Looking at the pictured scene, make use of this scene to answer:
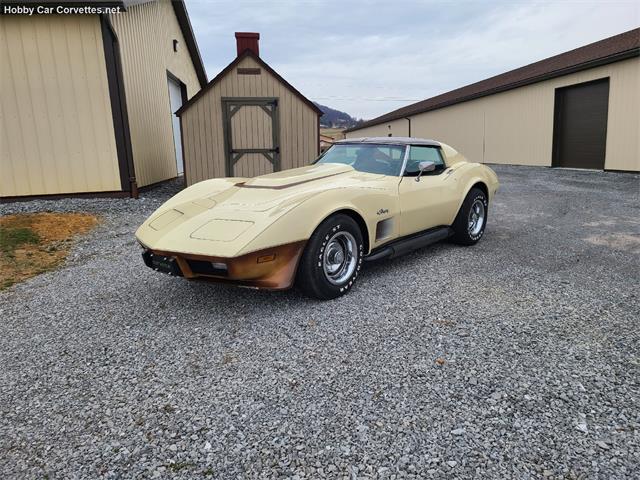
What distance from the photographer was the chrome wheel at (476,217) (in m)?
5.34

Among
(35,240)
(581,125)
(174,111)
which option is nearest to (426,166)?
(35,240)

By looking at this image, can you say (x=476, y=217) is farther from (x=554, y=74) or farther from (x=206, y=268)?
(x=554, y=74)

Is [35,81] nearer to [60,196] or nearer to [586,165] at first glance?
[60,196]

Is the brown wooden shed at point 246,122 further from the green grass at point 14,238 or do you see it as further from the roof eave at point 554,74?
the roof eave at point 554,74

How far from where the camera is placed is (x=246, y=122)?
9.94 meters

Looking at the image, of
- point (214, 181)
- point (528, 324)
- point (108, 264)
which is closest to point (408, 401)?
point (528, 324)

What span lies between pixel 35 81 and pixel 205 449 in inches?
331

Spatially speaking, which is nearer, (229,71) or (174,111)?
(229,71)

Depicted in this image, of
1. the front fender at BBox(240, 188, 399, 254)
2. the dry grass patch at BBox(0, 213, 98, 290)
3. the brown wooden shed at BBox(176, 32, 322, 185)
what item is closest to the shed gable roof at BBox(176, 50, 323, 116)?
the brown wooden shed at BBox(176, 32, 322, 185)

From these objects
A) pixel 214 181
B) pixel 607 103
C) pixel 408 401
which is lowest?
pixel 408 401

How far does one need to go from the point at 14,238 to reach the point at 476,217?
19.9 ft

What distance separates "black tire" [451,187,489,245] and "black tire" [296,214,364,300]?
6.06 ft

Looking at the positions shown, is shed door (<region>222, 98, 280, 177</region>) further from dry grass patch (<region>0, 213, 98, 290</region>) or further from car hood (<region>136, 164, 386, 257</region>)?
car hood (<region>136, 164, 386, 257</region>)

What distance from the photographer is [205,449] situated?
190 centimetres
